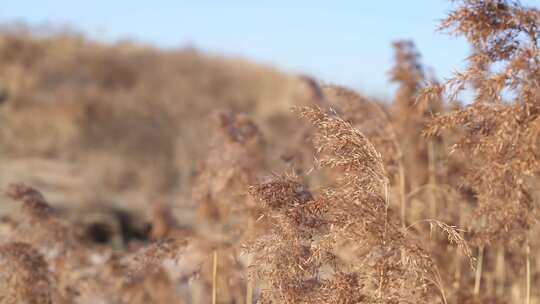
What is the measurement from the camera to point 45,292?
597 cm

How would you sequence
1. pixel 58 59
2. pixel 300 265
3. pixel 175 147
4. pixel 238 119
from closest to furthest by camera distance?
pixel 300 265 < pixel 238 119 < pixel 175 147 < pixel 58 59

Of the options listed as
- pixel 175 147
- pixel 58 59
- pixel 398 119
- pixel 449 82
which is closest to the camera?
pixel 449 82

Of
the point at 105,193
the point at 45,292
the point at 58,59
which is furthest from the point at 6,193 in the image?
the point at 58,59

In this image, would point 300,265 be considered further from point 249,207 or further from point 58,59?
point 58,59

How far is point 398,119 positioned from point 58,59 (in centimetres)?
1648

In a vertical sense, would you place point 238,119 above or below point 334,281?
above

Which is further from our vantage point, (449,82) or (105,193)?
(105,193)

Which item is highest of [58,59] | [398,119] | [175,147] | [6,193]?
[58,59]

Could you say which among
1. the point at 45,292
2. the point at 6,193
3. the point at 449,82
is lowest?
the point at 45,292

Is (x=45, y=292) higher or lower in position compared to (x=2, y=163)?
lower

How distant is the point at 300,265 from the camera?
387 centimetres

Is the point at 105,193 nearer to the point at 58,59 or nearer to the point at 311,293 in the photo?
the point at 58,59

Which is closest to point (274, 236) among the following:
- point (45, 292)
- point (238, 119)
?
point (45, 292)

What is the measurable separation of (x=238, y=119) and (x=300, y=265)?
323 centimetres
